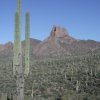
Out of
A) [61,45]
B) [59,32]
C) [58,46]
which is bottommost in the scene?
[58,46]

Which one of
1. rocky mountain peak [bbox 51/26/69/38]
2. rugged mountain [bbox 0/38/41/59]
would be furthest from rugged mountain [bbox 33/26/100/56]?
rugged mountain [bbox 0/38/41/59]

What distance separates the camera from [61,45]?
71375 millimetres

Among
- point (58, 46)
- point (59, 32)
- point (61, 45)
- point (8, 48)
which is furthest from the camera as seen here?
point (8, 48)

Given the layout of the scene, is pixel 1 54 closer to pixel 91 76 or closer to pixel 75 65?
pixel 75 65

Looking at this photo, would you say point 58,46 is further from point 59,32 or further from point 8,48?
point 8,48

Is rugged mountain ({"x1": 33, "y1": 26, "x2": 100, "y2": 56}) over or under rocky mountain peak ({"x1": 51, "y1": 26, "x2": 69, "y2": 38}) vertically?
under

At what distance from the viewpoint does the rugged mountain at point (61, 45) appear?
6844 centimetres

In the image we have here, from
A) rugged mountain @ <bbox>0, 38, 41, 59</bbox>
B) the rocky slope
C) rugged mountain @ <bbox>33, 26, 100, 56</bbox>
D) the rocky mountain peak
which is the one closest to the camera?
rugged mountain @ <bbox>33, 26, 100, 56</bbox>

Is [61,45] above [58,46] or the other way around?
above

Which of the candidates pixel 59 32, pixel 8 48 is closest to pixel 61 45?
pixel 59 32

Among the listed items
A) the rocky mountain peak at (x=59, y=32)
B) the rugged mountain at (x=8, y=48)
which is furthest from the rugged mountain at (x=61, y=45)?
the rugged mountain at (x=8, y=48)

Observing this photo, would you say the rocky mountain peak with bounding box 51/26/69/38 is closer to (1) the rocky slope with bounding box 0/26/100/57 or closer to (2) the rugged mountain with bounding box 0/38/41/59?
(1) the rocky slope with bounding box 0/26/100/57

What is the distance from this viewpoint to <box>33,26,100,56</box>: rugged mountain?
68438 mm

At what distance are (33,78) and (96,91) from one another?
21.0 feet
